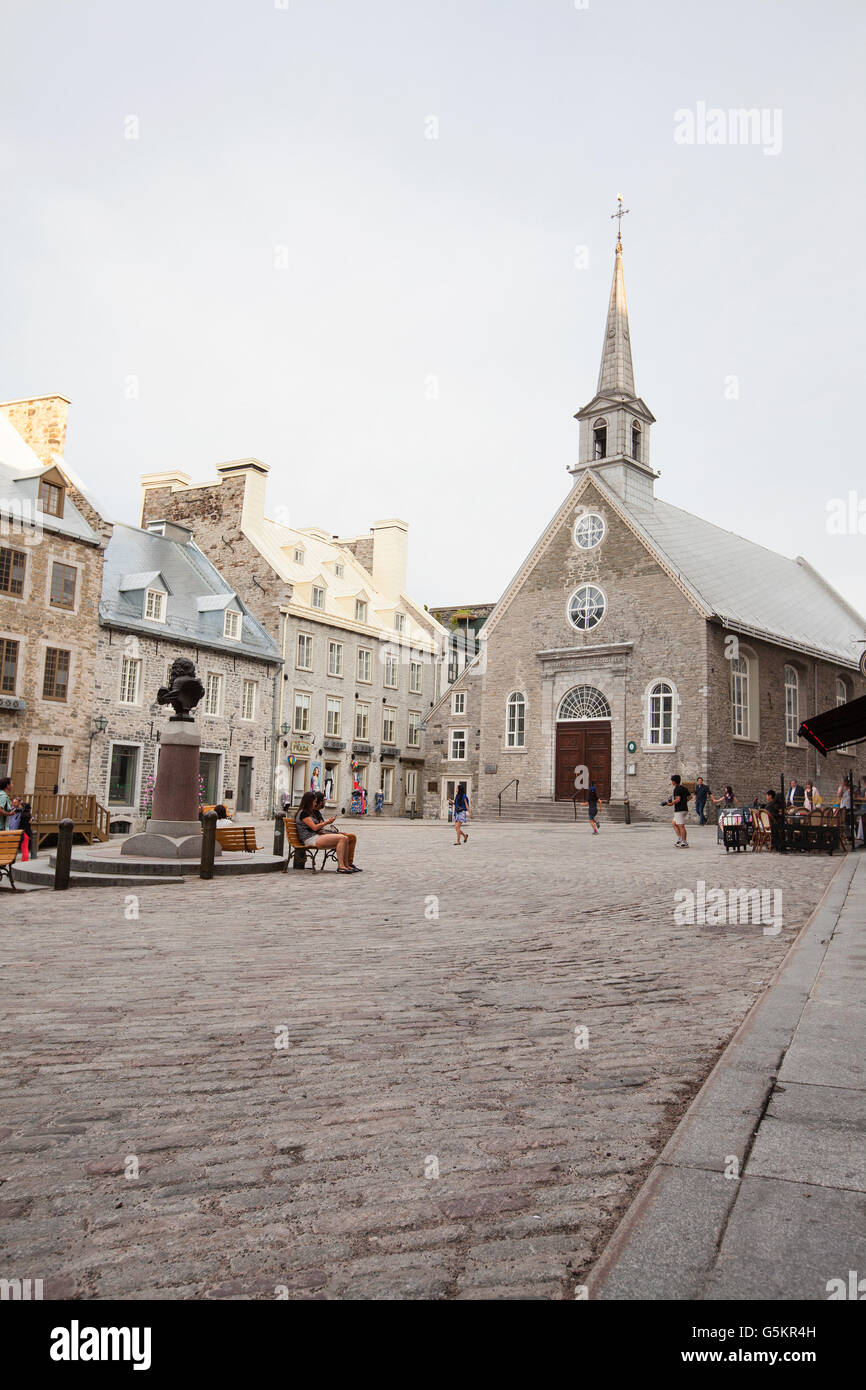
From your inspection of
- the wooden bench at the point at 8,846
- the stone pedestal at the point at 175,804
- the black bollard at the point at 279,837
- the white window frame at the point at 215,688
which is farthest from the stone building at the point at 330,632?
the wooden bench at the point at 8,846

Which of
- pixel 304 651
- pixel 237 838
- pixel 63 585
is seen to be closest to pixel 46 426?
pixel 63 585

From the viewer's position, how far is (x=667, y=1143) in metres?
3.69

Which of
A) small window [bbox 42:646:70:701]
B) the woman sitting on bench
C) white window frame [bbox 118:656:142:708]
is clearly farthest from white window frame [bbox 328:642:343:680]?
the woman sitting on bench

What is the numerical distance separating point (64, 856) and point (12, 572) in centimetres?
1916

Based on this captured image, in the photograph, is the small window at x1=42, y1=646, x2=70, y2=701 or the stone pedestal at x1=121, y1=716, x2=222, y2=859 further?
the small window at x1=42, y1=646, x2=70, y2=701

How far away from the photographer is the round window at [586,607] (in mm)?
39188

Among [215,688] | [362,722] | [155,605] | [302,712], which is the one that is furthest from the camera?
[362,722]

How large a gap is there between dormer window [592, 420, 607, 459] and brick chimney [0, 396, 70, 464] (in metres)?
21.7

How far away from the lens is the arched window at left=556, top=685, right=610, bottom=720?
38500 millimetres

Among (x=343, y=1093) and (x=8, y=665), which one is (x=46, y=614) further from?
(x=343, y=1093)

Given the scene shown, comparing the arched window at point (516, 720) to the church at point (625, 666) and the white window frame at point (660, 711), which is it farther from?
the white window frame at point (660, 711)

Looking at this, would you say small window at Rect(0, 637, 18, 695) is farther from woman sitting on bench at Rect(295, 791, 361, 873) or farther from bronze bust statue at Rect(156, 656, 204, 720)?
woman sitting on bench at Rect(295, 791, 361, 873)

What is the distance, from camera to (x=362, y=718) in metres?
48.9
